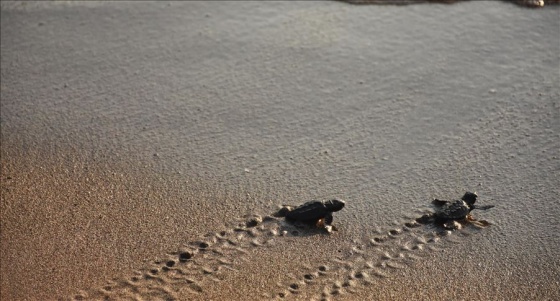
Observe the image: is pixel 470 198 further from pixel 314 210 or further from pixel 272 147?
pixel 272 147

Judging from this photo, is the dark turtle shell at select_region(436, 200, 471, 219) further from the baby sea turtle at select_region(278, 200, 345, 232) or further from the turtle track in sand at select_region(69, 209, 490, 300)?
the baby sea turtle at select_region(278, 200, 345, 232)

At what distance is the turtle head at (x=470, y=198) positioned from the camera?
4687 millimetres

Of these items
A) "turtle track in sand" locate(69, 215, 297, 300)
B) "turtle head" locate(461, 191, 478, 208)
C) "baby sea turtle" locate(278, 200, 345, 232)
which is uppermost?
"turtle head" locate(461, 191, 478, 208)

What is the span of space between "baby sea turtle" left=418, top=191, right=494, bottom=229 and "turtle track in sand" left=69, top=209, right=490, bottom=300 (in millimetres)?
56

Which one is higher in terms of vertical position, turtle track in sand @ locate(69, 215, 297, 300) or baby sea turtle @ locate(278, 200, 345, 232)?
baby sea turtle @ locate(278, 200, 345, 232)

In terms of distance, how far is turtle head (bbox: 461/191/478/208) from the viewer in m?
4.69

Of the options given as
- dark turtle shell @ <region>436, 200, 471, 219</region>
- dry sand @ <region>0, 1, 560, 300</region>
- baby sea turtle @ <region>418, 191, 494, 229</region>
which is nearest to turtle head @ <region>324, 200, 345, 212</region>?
dry sand @ <region>0, 1, 560, 300</region>

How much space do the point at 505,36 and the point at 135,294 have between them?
14.8 feet

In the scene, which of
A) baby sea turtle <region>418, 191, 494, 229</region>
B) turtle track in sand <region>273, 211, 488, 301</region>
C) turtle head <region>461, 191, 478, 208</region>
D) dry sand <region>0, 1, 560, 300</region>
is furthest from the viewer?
turtle head <region>461, 191, 478, 208</region>

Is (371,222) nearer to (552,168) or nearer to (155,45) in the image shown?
(552,168)

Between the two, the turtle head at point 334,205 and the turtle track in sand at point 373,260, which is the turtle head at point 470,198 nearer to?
the turtle track in sand at point 373,260

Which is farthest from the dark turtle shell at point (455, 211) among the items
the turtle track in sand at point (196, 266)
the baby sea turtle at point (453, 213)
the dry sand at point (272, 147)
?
the turtle track in sand at point (196, 266)

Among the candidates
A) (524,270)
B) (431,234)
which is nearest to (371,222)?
(431,234)

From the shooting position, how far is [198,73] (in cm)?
640
